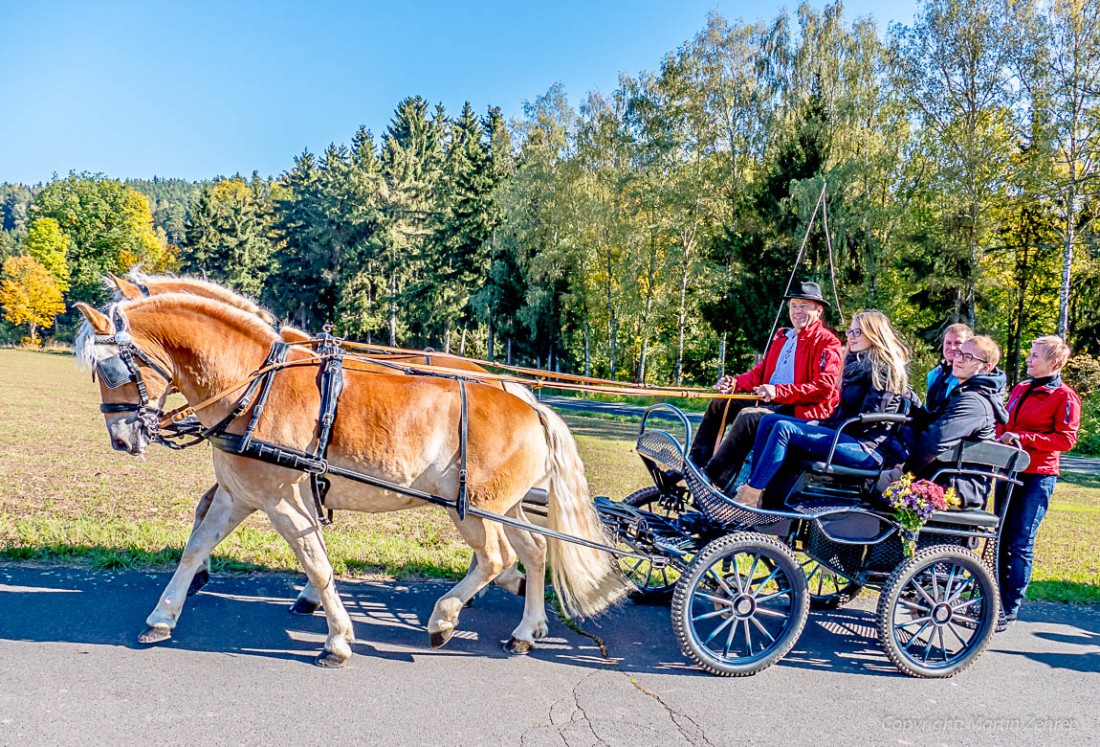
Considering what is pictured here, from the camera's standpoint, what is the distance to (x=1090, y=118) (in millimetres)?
17016

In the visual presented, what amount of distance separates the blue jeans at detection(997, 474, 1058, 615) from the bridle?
5.40m

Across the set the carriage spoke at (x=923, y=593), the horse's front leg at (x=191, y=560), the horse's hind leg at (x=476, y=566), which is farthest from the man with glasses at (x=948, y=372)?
the horse's front leg at (x=191, y=560)

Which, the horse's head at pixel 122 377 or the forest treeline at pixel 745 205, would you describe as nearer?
the horse's head at pixel 122 377

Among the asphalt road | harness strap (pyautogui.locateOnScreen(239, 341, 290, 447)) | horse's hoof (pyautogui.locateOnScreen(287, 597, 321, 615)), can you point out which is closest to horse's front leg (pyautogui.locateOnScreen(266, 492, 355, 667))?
the asphalt road

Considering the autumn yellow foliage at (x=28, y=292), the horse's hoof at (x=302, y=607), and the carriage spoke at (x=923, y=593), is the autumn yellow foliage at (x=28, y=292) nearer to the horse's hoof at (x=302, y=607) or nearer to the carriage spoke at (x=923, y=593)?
the horse's hoof at (x=302, y=607)

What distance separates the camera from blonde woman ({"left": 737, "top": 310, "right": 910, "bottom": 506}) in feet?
14.1

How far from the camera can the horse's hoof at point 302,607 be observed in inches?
181

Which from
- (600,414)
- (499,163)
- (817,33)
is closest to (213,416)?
(600,414)

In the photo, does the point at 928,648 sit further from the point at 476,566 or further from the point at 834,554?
the point at 476,566

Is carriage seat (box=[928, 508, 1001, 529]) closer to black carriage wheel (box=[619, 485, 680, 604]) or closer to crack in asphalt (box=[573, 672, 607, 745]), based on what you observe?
black carriage wheel (box=[619, 485, 680, 604])

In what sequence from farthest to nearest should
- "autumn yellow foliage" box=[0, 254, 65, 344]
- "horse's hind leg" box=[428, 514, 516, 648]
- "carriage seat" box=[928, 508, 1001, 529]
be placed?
"autumn yellow foliage" box=[0, 254, 65, 344] → "carriage seat" box=[928, 508, 1001, 529] → "horse's hind leg" box=[428, 514, 516, 648]

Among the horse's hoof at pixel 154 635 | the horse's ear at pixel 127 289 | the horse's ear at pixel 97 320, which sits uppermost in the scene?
the horse's ear at pixel 127 289

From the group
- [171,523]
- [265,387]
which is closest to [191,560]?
[265,387]

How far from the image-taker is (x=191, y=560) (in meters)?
4.16
